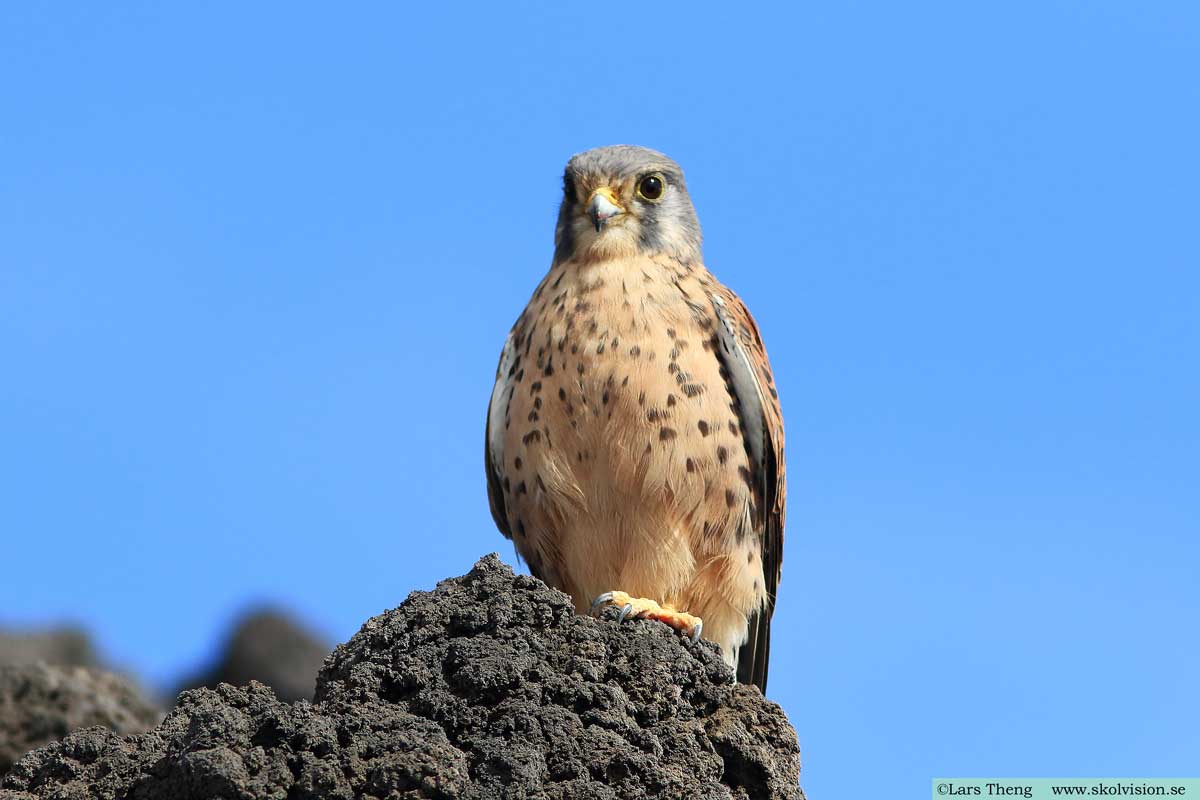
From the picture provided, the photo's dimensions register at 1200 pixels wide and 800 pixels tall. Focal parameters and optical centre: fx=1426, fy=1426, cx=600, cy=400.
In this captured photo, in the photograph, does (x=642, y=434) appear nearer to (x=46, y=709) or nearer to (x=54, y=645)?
(x=46, y=709)

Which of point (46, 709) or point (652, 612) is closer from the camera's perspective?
point (652, 612)

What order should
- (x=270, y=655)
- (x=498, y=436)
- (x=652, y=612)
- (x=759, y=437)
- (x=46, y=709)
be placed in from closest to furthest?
(x=652, y=612)
(x=759, y=437)
(x=498, y=436)
(x=46, y=709)
(x=270, y=655)

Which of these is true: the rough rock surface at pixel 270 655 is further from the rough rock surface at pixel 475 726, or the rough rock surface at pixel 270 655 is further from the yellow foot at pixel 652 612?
the rough rock surface at pixel 475 726

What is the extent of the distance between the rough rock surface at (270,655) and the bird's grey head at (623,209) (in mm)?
7070

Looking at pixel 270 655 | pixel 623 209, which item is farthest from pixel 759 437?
pixel 270 655

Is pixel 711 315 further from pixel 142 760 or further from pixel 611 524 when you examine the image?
pixel 142 760

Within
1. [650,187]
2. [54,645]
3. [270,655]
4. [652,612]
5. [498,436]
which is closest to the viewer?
[652,612]

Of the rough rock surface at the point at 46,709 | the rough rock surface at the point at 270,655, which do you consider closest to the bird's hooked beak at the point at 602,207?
the rough rock surface at the point at 46,709

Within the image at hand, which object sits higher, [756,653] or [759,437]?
[759,437]

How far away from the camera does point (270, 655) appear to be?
12547 mm

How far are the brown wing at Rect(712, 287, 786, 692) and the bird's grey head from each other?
1.15 ft

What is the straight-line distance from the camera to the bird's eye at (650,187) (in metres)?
6.04

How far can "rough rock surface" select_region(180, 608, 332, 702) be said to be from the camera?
40.2ft

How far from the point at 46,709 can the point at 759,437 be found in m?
3.91
